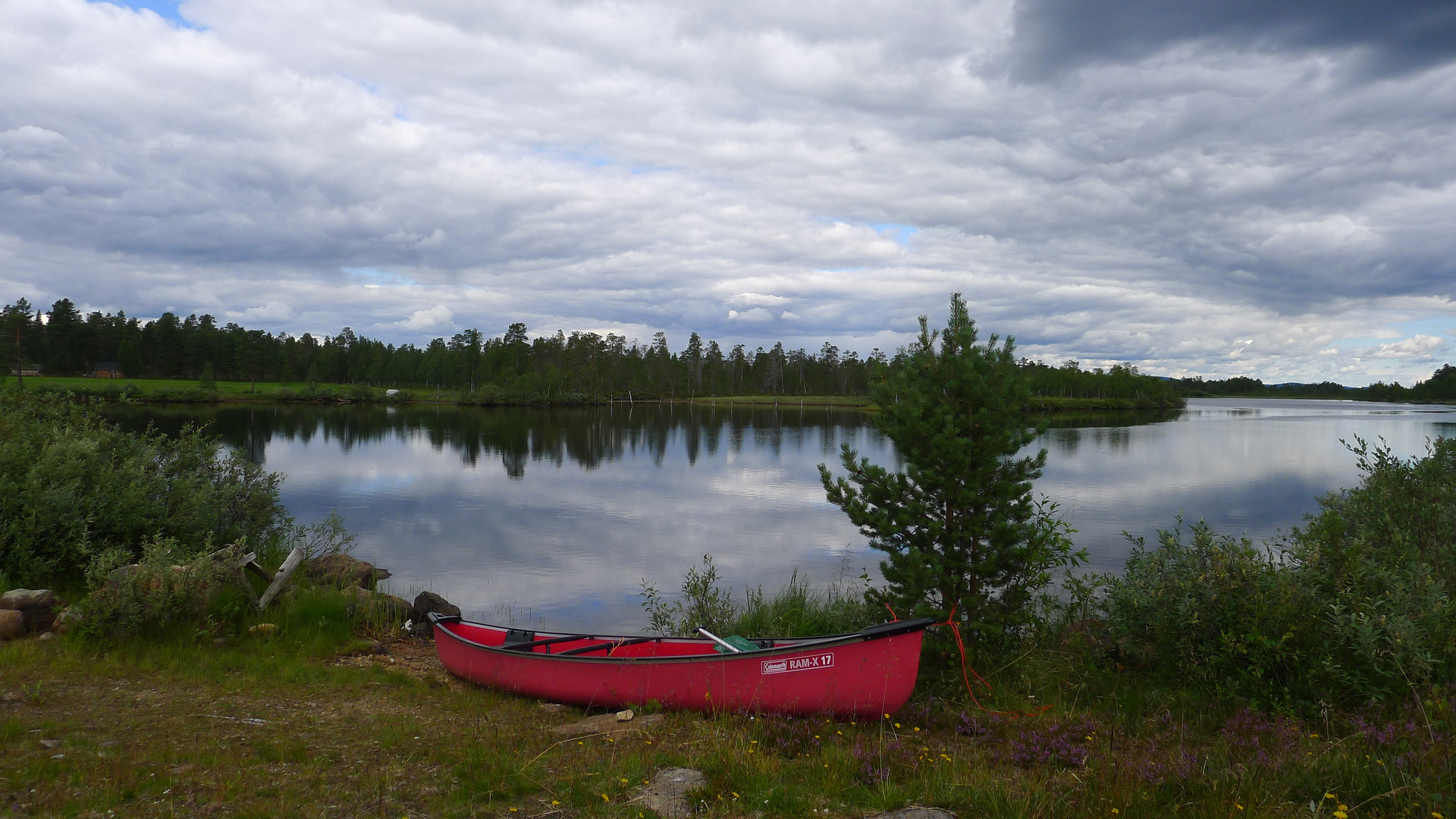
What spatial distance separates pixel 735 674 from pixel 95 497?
11.0 m

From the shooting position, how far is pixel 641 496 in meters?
33.8

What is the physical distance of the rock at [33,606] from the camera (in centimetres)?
978

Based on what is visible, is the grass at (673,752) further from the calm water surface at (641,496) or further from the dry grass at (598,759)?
the calm water surface at (641,496)

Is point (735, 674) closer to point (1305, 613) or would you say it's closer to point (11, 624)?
point (1305, 613)

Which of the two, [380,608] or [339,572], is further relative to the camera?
[339,572]

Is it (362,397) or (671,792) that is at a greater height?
(671,792)

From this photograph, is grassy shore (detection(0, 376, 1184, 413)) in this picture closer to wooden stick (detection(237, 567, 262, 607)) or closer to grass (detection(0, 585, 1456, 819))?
grass (detection(0, 585, 1456, 819))

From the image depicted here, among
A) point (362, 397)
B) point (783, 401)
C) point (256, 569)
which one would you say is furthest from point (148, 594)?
point (783, 401)

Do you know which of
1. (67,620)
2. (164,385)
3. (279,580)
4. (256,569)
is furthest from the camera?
(164,385)

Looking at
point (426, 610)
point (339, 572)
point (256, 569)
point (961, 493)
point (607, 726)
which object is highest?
point (961, 493)

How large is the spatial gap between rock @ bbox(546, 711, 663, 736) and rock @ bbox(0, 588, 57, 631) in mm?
7421

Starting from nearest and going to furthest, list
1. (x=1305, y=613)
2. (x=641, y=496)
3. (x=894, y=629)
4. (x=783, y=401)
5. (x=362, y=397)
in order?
(x=1305, y=613) → (x=894, y=629) → (x=641, y=496) → (x=362, y=397) → (x=783, y=401)

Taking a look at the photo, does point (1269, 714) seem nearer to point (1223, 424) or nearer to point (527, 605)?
point (527, 605)

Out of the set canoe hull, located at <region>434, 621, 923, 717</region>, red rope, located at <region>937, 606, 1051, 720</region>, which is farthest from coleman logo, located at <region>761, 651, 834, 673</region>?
red rope, located at <region>937, 606, 1051, 720</region>
